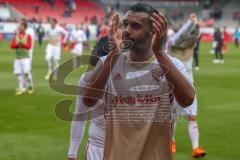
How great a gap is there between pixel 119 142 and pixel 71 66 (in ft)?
2.15

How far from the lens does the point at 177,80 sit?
3.56 meters

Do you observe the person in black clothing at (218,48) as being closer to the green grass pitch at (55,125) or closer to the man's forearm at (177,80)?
the green grass pitch at (55,125)

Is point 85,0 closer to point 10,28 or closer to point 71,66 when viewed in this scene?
point 10,28

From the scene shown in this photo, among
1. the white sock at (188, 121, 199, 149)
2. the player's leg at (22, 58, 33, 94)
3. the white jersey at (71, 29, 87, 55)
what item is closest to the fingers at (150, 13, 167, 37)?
the white sock at (188, 121, 199, 149)

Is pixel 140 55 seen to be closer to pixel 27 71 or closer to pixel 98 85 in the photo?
pixel 98 85

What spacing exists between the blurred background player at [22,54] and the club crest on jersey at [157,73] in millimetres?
13765

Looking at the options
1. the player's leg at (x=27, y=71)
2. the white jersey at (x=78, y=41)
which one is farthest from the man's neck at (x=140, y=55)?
the white jersey at (x=78, y=41)

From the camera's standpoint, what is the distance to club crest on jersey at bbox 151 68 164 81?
3691 millimetres

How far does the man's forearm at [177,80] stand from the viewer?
3559 mm

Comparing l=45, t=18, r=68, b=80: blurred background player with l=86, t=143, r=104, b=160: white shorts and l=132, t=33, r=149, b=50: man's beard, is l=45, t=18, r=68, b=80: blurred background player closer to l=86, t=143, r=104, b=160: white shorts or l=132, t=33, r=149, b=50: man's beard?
l=86, t=143, r=104, b=160: white shorts

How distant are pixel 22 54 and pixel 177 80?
47.5 ft

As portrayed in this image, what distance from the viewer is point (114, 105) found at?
3869mm

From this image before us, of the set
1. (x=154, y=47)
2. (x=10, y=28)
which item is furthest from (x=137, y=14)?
(x=10, y=28)

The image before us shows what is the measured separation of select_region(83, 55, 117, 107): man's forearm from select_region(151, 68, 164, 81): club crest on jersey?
11.0 inches
